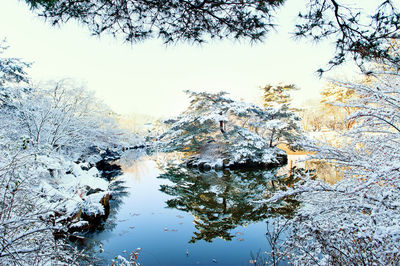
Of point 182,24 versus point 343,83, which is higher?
point 182,24

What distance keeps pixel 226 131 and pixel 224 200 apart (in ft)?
27.4

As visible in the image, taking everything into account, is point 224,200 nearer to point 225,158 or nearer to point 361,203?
point 361,203

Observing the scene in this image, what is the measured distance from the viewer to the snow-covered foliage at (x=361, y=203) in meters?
2.00

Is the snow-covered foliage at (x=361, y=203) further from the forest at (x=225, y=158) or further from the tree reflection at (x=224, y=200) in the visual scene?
the tree reflection at (x=224, y=200)

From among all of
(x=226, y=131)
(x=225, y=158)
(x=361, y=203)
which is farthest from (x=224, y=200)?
(x=226, y=131)

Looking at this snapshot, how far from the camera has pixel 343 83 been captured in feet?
9.93

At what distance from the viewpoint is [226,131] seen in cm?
1566

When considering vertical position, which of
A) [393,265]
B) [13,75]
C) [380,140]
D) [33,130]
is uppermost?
[13,75]

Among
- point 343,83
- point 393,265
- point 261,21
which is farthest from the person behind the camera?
point 343,83

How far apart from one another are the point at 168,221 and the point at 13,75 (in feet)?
30.5

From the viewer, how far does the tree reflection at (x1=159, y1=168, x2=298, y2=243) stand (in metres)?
6.09

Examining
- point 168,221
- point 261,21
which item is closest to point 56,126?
point 168,221

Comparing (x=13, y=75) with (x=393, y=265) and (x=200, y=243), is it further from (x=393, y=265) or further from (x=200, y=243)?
(x=393, y=265)

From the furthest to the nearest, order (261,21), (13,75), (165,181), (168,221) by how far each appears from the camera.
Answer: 1. (165,181)
2. (13,75)
3. (168,221)
4. (261,21)
